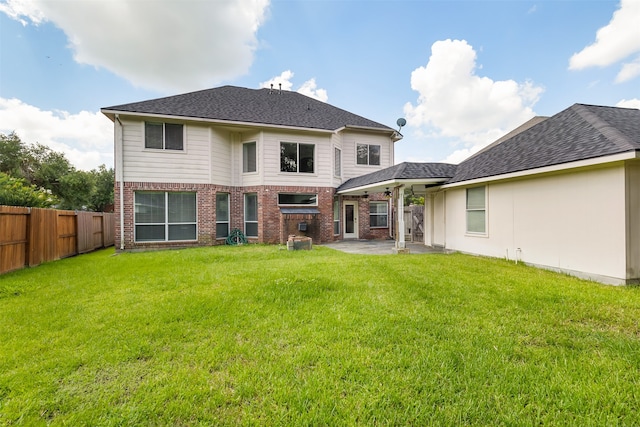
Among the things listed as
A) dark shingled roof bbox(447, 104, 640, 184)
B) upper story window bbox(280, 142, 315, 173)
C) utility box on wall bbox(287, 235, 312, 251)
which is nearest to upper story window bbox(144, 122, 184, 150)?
upper story window bbox(280, 142, 315, 173)

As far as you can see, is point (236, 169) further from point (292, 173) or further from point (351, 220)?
point (351, 220)

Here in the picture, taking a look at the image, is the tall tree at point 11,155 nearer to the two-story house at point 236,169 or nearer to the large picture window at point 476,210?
the two-story house at point 236,169

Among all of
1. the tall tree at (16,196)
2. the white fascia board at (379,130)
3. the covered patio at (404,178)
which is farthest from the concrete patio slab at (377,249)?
the tall tree at (16,196)

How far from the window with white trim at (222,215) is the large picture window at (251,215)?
0.87m

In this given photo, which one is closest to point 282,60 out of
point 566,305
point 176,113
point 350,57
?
point 350,57

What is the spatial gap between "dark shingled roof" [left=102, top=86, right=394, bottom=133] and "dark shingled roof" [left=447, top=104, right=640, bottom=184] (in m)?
7.13

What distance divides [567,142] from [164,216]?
13.8 m

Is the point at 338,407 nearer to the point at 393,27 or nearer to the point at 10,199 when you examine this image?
the point at 393,27

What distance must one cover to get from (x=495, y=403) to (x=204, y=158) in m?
12.5

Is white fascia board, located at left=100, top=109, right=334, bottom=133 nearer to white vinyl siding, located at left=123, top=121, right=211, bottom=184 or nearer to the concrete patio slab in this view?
white vinyl siding, located at left=123, top=121, right=211, bottom=184

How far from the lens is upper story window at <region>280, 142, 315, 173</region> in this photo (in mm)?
13148

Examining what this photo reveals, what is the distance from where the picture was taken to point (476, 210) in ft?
29.9

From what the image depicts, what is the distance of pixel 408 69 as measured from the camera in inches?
613

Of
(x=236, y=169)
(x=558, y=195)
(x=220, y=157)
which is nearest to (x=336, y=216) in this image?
(x=236, y=169)
